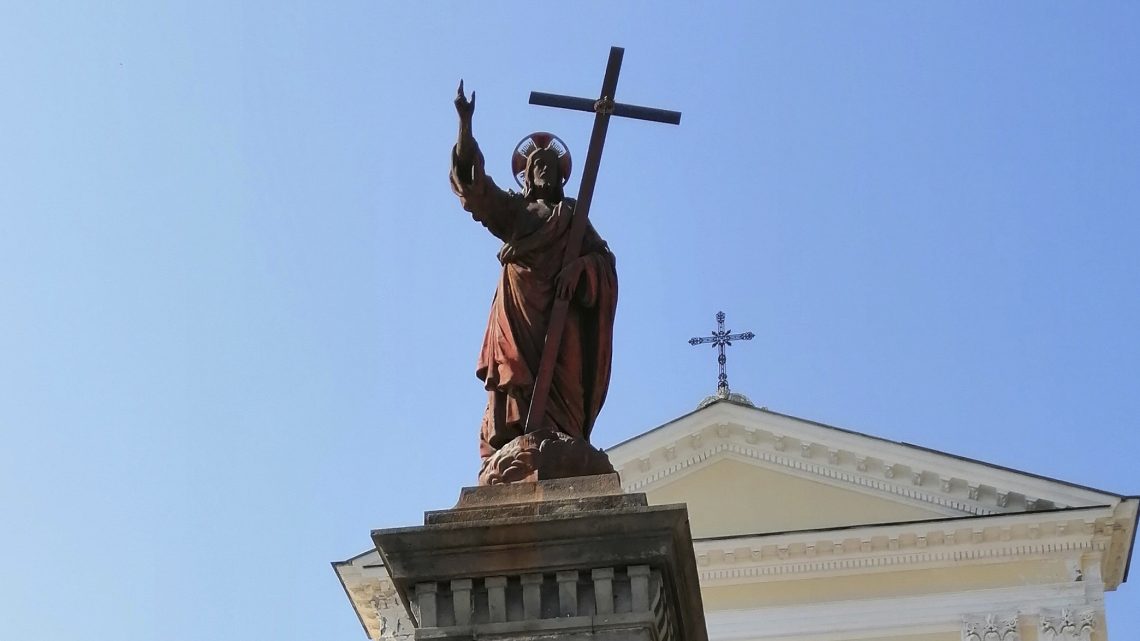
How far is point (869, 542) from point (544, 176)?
14.5 metres

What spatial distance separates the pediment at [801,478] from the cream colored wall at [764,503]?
0.5 inches

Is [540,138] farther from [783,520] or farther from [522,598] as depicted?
[783,520]

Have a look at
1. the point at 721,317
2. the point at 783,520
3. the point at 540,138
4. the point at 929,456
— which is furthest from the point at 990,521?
the point at 540,138

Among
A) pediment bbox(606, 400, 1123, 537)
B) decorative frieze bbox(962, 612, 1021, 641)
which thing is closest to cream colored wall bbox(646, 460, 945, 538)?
pediment bbox(606, 400, 1123, 537)

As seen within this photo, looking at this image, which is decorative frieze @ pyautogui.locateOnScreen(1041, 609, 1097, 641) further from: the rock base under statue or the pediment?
the rock base under statue

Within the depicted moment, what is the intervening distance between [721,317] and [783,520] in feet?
21.5

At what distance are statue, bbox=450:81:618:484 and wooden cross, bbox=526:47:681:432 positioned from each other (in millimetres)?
41

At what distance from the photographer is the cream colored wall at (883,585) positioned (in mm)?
20547

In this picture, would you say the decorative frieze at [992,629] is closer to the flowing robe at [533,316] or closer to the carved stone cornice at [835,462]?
the carved stone cornice at [835,462]

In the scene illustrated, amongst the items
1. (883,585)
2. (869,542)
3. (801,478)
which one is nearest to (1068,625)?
(883,585)

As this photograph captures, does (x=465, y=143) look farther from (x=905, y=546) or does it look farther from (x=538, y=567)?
(x=905, y=546)

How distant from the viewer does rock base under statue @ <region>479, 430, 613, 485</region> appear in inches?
249

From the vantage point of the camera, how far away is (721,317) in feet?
90.7

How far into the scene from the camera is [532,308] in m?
6.88
